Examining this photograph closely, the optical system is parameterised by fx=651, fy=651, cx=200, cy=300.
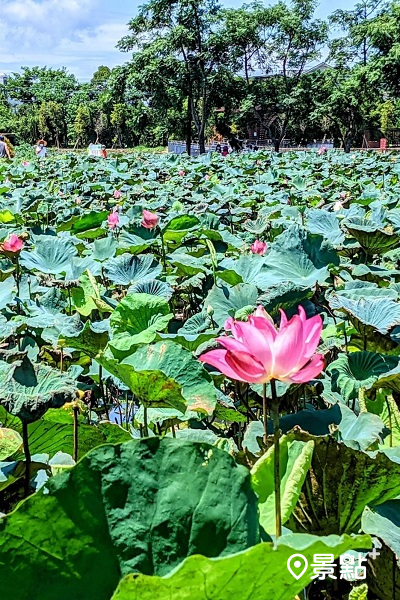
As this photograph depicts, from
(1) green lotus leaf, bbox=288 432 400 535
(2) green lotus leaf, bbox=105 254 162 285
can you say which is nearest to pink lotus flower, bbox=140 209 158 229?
(2) green lotus leaf, bbox=105 254 162 285

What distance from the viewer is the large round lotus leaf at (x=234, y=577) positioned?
1.21ft

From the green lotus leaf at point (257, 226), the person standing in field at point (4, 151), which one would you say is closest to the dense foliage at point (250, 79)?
the person standing in field at point (4, 151)

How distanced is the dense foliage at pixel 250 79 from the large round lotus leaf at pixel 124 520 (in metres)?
18.3

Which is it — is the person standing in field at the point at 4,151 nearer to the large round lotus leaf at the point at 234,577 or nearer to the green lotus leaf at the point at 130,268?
the green lotus leaf at the point at 130,268

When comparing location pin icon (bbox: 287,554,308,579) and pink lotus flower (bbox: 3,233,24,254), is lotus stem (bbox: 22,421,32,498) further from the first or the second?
pink lotus flower (bbox: 3,233,24,254)

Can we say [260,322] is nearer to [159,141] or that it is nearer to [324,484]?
[324,484]

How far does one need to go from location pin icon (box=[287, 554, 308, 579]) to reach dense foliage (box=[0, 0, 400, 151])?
18375mm

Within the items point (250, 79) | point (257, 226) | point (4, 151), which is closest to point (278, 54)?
point (250, 79)

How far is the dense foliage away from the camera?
21.1 meters

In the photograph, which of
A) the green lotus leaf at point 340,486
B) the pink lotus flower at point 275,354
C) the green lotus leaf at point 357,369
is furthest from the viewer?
the green lotus leaf at point 357,369

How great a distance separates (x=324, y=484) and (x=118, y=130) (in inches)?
1280

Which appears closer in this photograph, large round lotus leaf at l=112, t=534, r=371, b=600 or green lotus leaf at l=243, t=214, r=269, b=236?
large round lotus leaf at l=112, t=534, r=371, b=600

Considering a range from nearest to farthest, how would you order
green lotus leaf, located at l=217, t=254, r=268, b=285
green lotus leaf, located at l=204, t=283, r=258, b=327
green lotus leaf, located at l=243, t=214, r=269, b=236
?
green lotus leaf, located at l=204, t=283, r=258, b=327 < green lotus leaf, located at l=217, t=254, r=268, b=285 < green lotus leaf, located at l=243, t=214, r=269, b=236

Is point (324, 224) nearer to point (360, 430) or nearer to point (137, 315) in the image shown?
point (137, 315)
